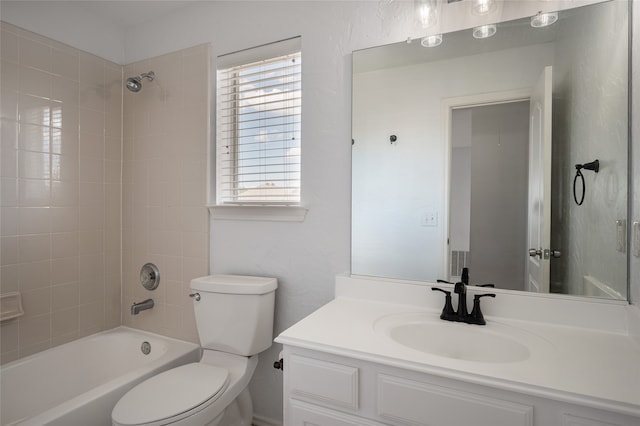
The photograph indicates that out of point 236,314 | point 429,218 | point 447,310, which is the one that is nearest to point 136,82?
point 236,314

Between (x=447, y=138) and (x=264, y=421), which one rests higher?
(x=447, y=138)

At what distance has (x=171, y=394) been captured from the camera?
140cm

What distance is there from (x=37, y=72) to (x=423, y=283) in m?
2.27

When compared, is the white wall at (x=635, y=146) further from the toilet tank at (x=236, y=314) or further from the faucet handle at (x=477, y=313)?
the toilet tank at (x=236, y=314)

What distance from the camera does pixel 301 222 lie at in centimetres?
174

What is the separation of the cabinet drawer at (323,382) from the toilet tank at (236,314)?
59 cm

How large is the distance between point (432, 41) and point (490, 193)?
67cm

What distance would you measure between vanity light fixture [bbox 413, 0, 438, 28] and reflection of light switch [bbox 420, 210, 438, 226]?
774 millimetres

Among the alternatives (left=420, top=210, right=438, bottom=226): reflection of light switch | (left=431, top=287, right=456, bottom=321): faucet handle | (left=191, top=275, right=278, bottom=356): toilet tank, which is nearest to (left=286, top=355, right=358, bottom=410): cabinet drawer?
(left=431, top=287, right=456, bottom=321): faucet handle

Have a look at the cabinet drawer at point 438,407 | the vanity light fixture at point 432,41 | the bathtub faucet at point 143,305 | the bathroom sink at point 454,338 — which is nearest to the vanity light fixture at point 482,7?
the vanity light fixture at point 432,41

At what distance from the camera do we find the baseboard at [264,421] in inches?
72.4

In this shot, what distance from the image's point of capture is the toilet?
1.43m

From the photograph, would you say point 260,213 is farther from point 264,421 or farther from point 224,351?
point 264,421

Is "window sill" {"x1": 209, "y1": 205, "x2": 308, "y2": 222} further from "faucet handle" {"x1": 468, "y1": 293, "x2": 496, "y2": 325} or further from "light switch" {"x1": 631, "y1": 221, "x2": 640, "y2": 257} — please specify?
"light switch" {"x1": 631, "y1": 221, "x2": 640, "y2": 257}
